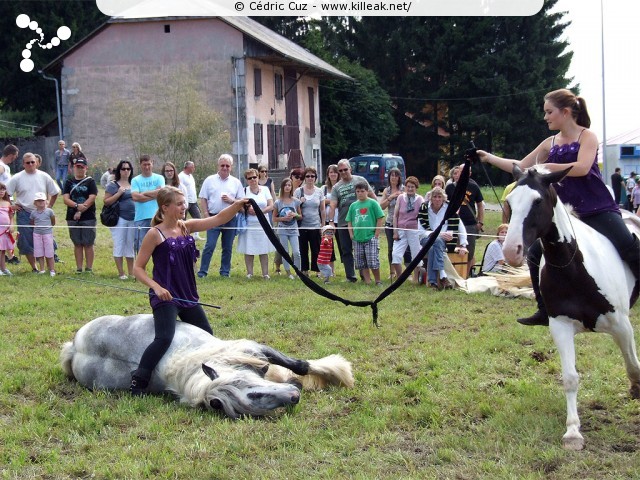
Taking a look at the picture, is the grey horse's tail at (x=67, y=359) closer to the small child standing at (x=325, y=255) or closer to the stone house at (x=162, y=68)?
the small child standing at (x=325, y=255)

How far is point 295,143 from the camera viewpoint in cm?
4256

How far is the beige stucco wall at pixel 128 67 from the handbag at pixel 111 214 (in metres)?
23.2

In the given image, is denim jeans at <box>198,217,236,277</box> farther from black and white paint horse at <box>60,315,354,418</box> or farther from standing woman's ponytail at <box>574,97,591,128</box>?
standing woman's ponytail at <box>574,97,591,128</box>

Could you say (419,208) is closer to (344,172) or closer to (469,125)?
(344,172)

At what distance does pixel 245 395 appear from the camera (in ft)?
19.0

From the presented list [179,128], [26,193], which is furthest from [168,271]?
[179,128]

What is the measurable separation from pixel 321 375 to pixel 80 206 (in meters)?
7.79

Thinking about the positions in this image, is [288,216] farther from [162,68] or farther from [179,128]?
[162,68]

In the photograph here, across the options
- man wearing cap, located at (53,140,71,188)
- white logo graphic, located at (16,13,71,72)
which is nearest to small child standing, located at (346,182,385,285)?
white logo graphic, located at (16,13,71,72)

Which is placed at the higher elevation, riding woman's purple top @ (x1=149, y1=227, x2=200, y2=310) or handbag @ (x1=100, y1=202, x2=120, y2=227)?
handbag @ (x1=100, y1=202, x2=120, y2=227)

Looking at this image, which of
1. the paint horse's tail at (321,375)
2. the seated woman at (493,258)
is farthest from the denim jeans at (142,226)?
the paint horse's tail at (321,375)

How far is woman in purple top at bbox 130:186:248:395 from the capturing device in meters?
6.34

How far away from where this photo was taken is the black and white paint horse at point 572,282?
5094 millimetres

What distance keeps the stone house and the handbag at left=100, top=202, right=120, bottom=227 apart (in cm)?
2268
